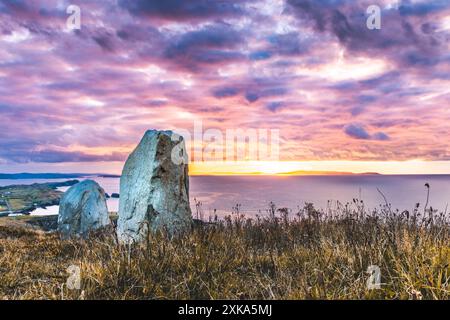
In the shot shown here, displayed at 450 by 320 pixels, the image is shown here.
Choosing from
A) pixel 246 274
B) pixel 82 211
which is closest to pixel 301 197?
pixel 82 211

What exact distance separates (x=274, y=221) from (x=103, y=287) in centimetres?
504

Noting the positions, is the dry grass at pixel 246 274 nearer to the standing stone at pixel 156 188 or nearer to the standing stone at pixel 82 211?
the standing stone at pixel 156 188

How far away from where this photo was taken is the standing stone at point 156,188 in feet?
24.7

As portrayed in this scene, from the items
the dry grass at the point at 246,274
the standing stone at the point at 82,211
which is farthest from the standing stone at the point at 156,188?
the standing stone at the point at 82,211

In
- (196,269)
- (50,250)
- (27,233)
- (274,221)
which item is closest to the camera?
(196,269)

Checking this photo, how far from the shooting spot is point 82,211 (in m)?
12.9

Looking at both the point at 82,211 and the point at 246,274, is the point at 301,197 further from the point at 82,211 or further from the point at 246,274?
the point at 246,274

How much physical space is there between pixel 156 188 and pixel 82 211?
630 cm

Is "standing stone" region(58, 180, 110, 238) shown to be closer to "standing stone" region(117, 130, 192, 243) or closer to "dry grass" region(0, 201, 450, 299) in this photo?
"standing stone" region(117, 130, 192, 243)

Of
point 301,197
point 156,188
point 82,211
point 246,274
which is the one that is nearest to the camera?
point 246,274

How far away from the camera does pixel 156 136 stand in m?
7.98

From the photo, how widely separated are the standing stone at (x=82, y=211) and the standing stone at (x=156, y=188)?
17.0ft
